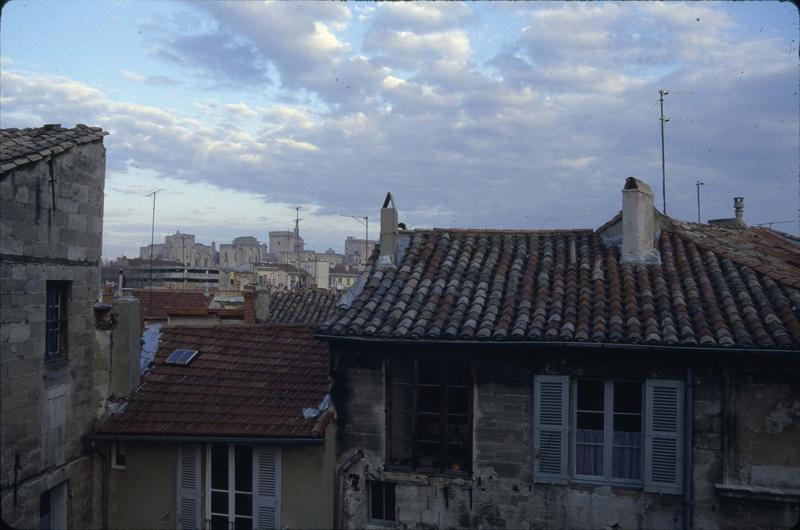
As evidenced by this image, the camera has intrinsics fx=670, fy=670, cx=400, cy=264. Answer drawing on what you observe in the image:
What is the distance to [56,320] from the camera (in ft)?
33.9

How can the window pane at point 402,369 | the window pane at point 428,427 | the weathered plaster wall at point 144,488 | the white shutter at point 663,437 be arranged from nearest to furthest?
the white shutter at point 663,437, the window pane at point 428,427, the window pane at point 402,369, the weathered plaster wall at point 144,488

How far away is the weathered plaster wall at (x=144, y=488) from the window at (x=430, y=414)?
12.1ft

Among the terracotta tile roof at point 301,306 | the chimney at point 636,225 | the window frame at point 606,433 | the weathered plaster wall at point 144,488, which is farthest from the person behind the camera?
the terracotta tile roof at point 301,306

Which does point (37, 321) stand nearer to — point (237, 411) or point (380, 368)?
point (237, 411)

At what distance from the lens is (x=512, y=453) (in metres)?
9.81

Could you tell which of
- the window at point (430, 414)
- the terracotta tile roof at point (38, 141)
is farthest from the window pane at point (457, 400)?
the terracotta tile roof at point (38, 141)

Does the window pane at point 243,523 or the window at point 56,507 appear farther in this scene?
the window pane at point 243,523

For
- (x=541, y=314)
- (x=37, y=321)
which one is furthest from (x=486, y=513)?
(x=37, y=321)

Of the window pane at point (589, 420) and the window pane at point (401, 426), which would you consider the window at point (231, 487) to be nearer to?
the window pane at point (401, 426)

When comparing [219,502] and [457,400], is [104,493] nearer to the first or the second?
[219,502]

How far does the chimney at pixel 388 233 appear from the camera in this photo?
39.8 ft

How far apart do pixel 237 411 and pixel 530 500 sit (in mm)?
4723

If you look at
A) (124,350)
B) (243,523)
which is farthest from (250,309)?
(243,523)

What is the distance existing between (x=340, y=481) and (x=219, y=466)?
2.01 m
